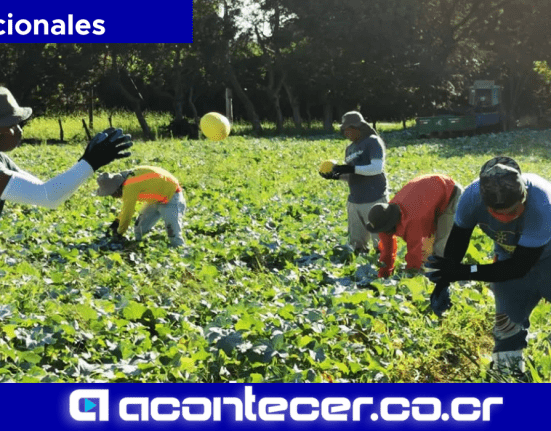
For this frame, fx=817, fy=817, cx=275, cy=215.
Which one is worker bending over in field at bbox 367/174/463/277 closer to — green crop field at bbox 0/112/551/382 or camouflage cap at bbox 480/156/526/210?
green crop field at bbox 0/112/551/382

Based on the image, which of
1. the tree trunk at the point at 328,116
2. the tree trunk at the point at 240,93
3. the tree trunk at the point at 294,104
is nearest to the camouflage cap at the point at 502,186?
the tree trunk at the point at 240,93

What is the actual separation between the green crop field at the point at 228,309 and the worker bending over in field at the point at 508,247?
0.26 metres

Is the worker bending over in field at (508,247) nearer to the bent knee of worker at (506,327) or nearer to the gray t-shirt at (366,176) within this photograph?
the bent knee of worker at (506,327)

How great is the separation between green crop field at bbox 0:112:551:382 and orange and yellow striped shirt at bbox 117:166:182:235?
50 centimetres

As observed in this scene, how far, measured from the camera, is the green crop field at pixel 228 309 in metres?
5.18

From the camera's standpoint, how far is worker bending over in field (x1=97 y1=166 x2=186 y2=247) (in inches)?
376

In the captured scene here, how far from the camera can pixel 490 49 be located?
50500 mm

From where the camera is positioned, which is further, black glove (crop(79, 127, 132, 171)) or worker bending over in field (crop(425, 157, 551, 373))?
black glove (crop(79, 127, 132, 171))

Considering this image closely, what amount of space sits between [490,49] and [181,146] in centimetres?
2973

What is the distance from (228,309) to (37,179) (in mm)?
1874

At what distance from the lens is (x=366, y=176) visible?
9031 mm

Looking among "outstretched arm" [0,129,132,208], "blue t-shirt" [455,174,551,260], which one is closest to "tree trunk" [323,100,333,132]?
"outstretched arm" [0,129,132,208]

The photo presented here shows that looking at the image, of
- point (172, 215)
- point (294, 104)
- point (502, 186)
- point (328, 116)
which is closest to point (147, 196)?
point (172, 215)

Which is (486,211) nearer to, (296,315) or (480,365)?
(480,365)
